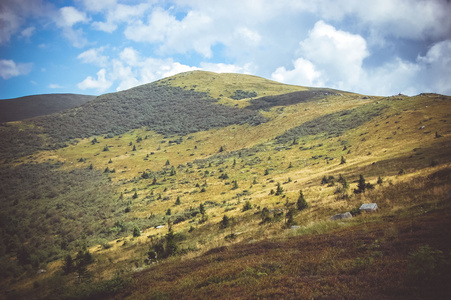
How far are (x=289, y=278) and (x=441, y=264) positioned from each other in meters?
4.31

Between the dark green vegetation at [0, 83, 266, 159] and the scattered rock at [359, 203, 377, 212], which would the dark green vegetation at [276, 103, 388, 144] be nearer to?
the dark green vegetation at [0, 83, 266, 159]

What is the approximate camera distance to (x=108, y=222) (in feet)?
125

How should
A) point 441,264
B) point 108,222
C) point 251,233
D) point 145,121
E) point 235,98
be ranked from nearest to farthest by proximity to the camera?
point 441,264, point 251,233, point 108,222, point 145,121, point 235,98

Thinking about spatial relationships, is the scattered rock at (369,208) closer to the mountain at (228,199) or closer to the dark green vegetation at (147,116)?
the mountain at (228,199)

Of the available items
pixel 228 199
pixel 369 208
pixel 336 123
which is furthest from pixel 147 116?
pixel 369 208

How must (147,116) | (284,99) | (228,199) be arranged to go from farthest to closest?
(147,116)
(284,99)
(228,199)

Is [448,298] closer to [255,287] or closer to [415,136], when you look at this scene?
[255,287]

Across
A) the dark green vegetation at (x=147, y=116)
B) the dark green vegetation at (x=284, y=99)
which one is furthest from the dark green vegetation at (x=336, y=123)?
the dark green vegetation at (x=284, y=99)

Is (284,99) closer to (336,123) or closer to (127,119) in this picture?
(336,123)

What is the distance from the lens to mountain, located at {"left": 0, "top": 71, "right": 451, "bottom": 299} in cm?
829

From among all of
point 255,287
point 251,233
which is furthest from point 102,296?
point 251,233


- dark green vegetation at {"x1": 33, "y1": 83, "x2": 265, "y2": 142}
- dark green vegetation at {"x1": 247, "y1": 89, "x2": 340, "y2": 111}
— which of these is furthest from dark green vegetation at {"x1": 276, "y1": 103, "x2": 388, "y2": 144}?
dark green vegetation at {"x1": 247, "y1": 89, "x2": 340, "y2": 111}

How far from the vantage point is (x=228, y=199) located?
4034 centimetres

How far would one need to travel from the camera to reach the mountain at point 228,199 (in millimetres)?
8289
